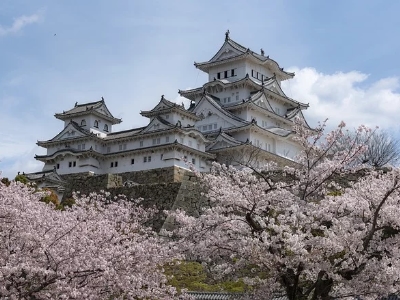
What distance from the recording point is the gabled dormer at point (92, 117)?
36875mm

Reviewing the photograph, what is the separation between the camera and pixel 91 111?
36719 mm

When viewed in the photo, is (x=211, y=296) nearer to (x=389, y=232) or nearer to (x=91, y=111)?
(x=389, y=232)

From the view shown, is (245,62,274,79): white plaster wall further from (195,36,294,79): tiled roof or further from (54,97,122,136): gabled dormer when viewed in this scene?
(54,97,122,136): gabled dormer

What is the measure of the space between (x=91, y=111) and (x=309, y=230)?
29.7 meters

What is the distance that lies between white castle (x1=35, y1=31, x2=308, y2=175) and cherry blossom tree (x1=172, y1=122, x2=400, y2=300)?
20.9 m

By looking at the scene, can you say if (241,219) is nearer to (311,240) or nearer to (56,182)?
(311,240)

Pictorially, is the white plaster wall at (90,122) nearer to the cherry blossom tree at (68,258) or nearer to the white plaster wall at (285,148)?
the white plaster wall at (285,148)

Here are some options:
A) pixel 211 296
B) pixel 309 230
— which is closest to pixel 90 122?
pixel 211 296

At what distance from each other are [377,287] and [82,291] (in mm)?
4561

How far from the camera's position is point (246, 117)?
37562 mm

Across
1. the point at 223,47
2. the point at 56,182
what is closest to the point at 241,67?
the point at 223,47

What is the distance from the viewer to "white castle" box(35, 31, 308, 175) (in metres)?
33.2

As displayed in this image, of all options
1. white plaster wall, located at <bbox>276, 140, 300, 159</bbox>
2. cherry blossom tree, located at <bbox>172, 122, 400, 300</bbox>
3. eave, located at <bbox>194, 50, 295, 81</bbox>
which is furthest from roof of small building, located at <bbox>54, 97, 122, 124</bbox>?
cherry blossom tree, located at <bbox>172, 122, 400, 300</bbox>

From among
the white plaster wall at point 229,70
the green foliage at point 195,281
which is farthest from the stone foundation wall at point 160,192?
the white plaster wall at point 229,70
